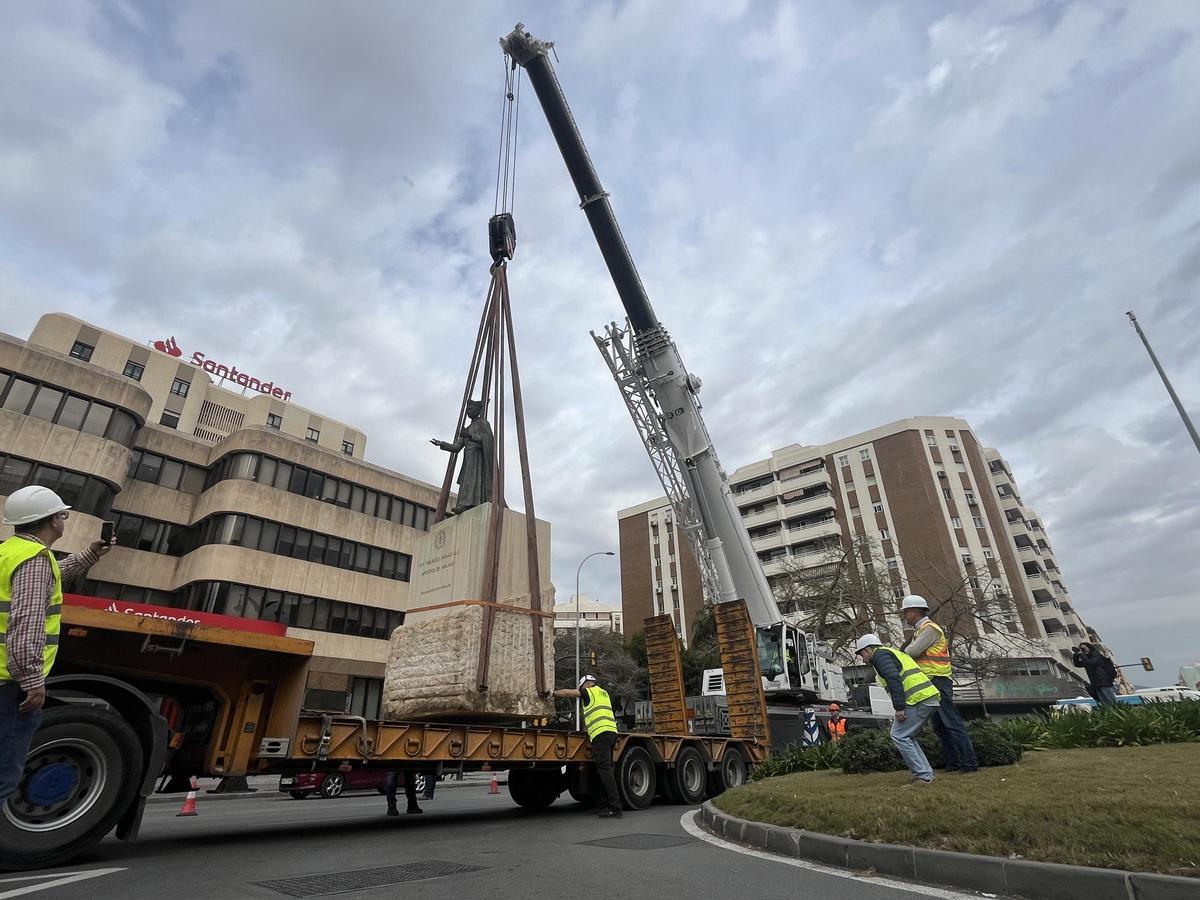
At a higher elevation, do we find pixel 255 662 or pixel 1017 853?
pixel 255 662

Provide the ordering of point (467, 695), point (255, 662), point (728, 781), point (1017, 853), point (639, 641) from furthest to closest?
point (639, 641), point (728, 781), point (467, 695), point (255, 662), point (1017, 853)

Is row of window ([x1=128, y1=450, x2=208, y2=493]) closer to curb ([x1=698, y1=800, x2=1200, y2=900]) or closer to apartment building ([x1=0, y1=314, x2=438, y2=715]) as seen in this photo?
apartment building ([x1=0, y1=314, x2=438, y2=715])

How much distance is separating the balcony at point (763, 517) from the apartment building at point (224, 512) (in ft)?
108

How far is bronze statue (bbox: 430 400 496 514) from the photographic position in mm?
11047

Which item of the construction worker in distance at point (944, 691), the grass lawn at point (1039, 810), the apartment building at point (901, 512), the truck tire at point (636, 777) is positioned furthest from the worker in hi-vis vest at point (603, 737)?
the apartment building at point (901, 512)

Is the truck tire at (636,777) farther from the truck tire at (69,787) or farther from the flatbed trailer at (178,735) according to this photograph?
the truck tire at (69,787)

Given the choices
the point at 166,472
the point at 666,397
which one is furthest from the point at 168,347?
the point at 666,397

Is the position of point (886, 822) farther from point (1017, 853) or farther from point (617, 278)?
point (617, 278)

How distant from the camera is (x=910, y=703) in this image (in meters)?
6.27

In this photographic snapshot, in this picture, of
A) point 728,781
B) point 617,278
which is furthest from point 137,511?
point 728,781

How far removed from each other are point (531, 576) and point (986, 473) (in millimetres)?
53991

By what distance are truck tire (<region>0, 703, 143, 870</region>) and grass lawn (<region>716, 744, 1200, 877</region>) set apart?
555 cm

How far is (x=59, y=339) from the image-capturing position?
41.3 meters

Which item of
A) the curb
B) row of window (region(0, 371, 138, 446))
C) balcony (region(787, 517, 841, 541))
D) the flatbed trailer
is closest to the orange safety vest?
the flatbed trailer
